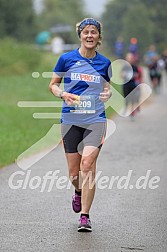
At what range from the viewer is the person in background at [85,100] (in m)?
8.12

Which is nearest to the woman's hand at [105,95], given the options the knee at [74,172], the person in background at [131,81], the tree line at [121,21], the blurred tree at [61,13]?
the knee at [74,172]

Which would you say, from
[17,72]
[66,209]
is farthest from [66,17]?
[66,209]

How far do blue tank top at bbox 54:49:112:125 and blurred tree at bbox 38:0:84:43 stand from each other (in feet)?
341

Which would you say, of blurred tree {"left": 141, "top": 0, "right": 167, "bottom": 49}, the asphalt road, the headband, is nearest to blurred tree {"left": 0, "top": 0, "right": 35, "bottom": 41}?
blurred tree {"left": 141, "top": 0, "right": 167, "bottom": 49}

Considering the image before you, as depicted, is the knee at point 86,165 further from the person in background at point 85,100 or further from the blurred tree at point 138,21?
the blurred tree at point 138,21

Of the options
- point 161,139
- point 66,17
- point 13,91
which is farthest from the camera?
point 66,17

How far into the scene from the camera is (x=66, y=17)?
128625 millimetres

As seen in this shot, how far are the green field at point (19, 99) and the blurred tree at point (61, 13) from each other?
67.0 m

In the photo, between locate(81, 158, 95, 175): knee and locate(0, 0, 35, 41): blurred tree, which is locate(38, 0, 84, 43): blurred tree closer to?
locate(0, 0, 35, 41): blurred tree

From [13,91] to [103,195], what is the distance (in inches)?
802

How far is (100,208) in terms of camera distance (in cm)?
943

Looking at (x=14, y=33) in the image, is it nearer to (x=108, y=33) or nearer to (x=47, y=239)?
(x=108, y=33)

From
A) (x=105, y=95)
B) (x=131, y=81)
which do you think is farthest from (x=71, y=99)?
(x=131, y=81)

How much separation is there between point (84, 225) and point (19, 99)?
19.7 meters
